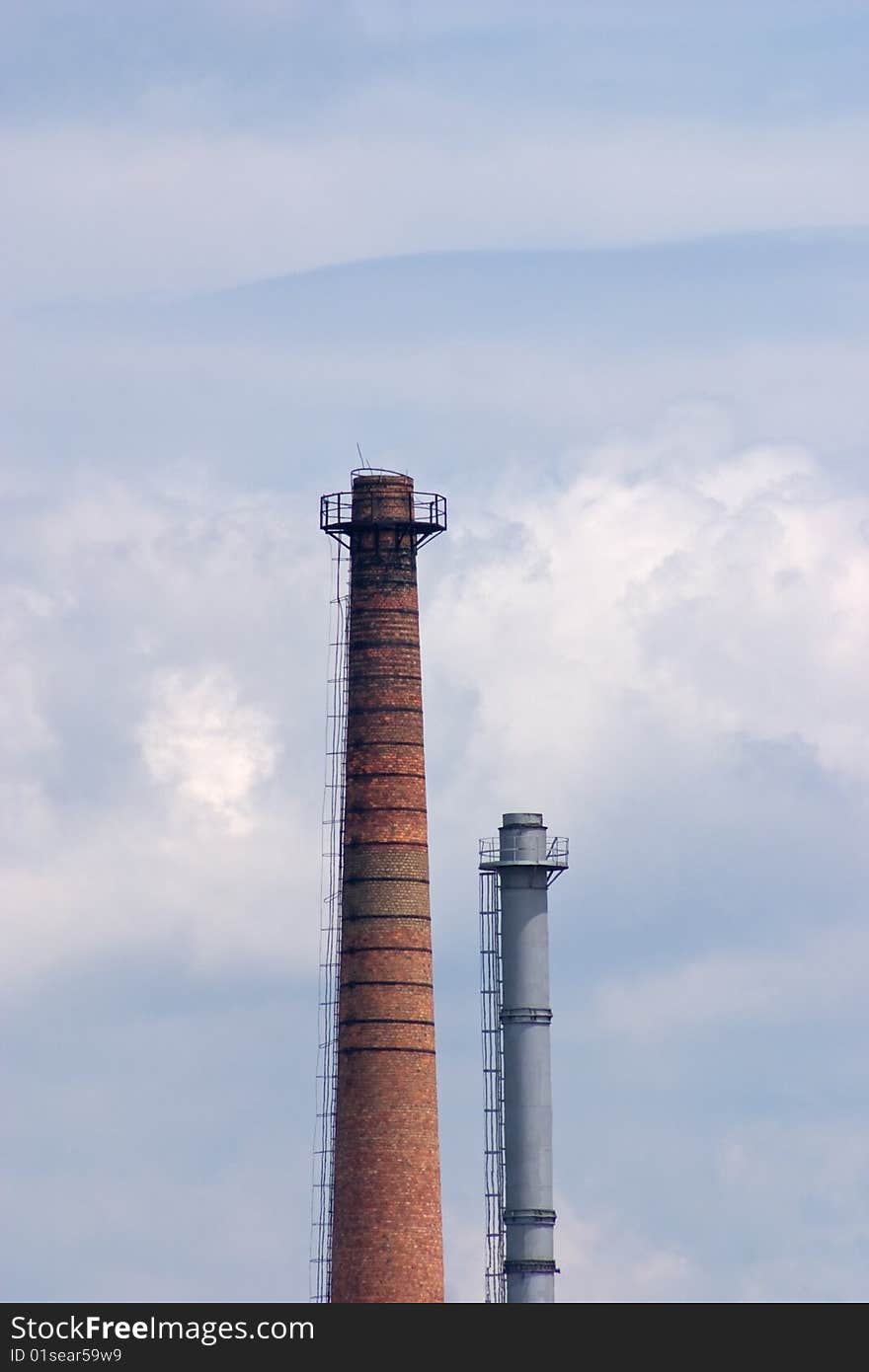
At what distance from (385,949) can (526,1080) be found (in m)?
5.60

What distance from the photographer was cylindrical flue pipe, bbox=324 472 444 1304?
227 feet

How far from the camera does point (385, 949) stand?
70.0 metres

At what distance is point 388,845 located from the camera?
231 ft

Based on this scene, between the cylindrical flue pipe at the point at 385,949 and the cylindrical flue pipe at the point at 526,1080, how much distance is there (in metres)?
3.63

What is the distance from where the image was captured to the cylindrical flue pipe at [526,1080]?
239 feet

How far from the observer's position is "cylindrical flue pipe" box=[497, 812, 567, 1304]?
72.8 m

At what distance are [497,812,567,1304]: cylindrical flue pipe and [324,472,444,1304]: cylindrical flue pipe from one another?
3630 mm

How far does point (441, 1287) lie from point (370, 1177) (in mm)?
2747

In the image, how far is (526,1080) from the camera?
73.4 meters

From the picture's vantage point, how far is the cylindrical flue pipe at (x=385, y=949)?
227 ft
